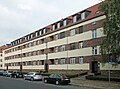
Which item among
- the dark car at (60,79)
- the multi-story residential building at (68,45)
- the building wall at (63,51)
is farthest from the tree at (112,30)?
the building wall at (63,51)

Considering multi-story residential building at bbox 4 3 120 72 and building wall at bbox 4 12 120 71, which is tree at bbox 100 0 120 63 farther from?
building wall at bbox 4 12 120 71

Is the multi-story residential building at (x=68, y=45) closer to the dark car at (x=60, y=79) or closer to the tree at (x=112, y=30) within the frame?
the tree at (x=112, y=30)

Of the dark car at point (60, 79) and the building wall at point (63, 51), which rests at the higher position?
the building wall at point (63, 51)

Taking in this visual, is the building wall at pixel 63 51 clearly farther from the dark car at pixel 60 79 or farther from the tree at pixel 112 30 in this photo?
the dark car at pixel 60 79

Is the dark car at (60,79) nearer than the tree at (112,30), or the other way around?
the tree at (112,30)

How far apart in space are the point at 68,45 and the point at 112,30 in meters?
25.0

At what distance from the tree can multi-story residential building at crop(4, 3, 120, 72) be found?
Result: 16.0 feet

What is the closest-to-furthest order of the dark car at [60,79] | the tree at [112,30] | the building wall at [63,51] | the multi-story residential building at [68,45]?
the tree at [112,30] → the dark car at [60,79] → the multi-story residential building at [68,45] → the building wall at [63,51]

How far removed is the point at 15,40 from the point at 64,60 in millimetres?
43068

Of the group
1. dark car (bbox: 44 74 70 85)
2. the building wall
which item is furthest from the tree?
the building wall

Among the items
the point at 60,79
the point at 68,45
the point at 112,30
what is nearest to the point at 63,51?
the point at 68,45

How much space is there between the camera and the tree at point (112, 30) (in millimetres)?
25375

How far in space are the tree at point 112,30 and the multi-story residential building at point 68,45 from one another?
4.88m

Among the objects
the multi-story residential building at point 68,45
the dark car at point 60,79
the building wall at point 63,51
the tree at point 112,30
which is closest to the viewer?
the tree at point 112,30
